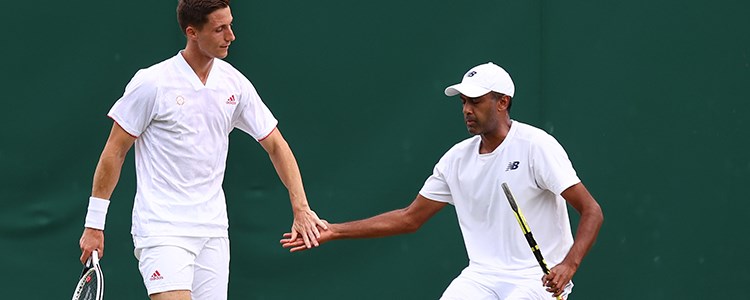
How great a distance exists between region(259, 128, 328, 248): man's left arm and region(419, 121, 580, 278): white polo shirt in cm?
63

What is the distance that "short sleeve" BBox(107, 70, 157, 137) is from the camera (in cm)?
567

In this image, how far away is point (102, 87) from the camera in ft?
22.5

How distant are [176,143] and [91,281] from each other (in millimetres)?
624

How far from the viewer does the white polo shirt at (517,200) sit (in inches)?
232

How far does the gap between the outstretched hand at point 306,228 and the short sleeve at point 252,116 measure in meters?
0.37

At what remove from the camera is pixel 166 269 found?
18.5 ft

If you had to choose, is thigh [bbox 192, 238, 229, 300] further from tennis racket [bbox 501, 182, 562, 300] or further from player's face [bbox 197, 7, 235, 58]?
tennis racket [bbox 501, 182, 562, 300]

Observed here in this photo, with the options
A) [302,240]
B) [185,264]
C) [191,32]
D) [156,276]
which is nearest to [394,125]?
[302,240]

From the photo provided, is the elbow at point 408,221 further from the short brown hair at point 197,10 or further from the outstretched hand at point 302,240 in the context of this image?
the short brown hair at point 197,10

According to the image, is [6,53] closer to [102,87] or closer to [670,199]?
[102,87]

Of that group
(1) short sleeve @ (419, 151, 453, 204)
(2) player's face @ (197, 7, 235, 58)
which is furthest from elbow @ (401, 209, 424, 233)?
(2) player's face @ (197, 7, 235, 58)

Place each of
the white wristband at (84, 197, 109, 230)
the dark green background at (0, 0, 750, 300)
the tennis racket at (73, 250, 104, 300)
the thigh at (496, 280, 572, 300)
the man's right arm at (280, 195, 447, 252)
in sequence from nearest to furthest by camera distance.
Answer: the tennis racket at (73, 250, 104, 300) < the white wristband at (84, 197, 109, 230) < the thigh at (496, 280, 572, 300) < the man's right arm at (280, 195, 447, 252) < the dark green background at (0, 0, 750, 300)

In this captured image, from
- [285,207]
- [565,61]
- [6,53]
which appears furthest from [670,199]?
[6,53]

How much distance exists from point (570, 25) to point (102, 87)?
231cm
